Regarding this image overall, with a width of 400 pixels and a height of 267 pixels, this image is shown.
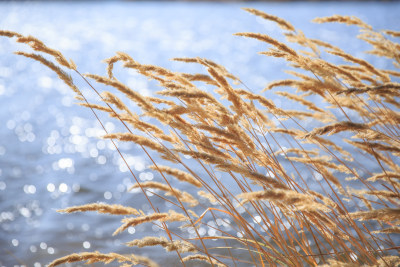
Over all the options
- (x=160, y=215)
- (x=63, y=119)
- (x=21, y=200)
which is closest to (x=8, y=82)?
(x=63, y=119)

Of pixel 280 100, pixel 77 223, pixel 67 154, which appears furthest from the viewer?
pixel 280 100

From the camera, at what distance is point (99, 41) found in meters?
16.6

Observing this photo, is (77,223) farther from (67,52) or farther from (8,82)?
(67,52)

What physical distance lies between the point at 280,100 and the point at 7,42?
44.6 feet

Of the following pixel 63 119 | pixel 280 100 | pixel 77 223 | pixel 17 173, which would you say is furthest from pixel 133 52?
pixel 77 223

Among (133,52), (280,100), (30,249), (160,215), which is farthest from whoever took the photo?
(133,52)

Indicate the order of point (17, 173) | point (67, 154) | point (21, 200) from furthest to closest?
point (67, 154), point (17, 173), point (21, 200)

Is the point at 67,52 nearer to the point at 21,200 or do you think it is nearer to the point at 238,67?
the point at 238,67

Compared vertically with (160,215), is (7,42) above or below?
above

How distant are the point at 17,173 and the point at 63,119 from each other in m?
2.86

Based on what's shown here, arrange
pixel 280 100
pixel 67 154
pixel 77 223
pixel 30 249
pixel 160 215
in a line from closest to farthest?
pixel 160 215
pixel 30 249
pixel 77 223
pixel 67 154
pixel 280 100

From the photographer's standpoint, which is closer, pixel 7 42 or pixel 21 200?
pixel 21 200

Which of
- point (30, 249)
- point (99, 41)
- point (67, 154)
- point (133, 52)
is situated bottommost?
point (30, 249)

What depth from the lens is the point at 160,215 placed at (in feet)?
5.46
